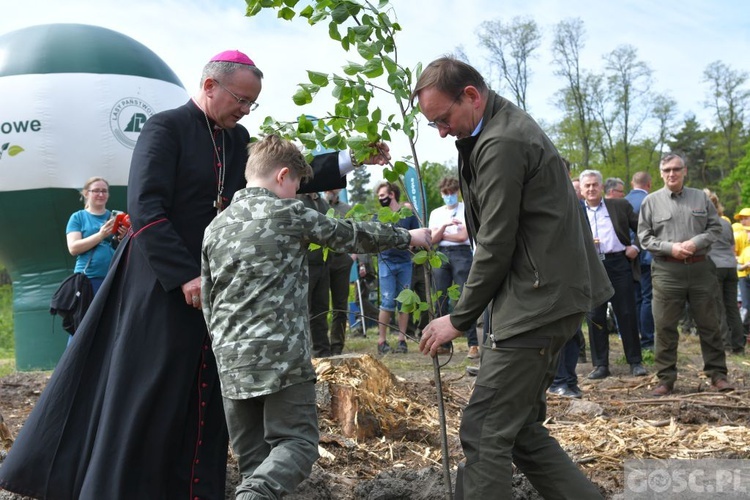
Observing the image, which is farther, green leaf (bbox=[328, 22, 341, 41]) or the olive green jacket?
green leaf (bbox=[328, 22, 341, 41])

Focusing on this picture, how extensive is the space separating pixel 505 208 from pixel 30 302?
1071cm

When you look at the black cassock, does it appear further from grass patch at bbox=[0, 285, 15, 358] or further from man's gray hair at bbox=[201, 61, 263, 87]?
grass patch at bbox=[0, 285, 15, 358]

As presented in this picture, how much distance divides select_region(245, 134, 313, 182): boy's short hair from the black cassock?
0.53m

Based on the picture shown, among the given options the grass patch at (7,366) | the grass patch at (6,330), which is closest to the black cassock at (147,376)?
the grass patch at (7,366)

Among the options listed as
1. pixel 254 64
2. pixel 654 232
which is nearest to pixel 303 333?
pixel 254 64

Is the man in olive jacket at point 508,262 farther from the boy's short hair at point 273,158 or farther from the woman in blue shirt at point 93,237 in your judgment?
the woman in blue shirt at point 93,237

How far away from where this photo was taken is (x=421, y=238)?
11.4 feet

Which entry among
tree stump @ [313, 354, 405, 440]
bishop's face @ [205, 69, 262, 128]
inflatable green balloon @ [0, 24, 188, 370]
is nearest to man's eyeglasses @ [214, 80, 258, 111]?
bishop's face @ [205, 69, 262, 128]

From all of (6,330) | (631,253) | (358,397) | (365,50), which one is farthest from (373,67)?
(6,330)

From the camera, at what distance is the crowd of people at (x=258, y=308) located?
10.2ft

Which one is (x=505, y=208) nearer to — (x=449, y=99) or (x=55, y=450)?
(x=449, y=99)

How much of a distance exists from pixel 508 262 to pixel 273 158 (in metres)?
1.12

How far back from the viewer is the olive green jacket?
302cm
